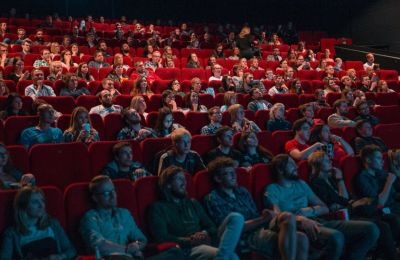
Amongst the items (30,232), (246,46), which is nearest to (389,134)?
(30,232)

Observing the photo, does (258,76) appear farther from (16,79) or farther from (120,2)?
(120,2)

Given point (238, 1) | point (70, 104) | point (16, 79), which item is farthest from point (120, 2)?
point (70, 104)

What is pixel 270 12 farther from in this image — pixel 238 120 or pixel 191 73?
pixel 238 120

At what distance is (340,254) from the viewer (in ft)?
5.04

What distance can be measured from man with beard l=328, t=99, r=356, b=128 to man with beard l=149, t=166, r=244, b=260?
1282 millimetres

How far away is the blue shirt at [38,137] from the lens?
6.31 feet

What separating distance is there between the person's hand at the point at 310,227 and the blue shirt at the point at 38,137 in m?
0.91

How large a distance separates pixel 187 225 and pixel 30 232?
16.7 inches

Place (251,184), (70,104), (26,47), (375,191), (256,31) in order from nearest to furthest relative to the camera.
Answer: (251,184)
(375,191)
(70,104)
(26,47)
(256,31)

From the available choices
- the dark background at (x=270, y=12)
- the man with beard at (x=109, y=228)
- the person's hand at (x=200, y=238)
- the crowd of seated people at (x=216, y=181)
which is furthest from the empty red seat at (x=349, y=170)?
the dark background at (x=270, y=12)

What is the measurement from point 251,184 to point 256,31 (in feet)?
13.1

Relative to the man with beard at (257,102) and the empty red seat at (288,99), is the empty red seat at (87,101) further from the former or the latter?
the empty red seat at (288,99)

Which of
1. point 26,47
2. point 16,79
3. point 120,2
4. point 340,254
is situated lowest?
point 340,254

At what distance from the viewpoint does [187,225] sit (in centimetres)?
150
